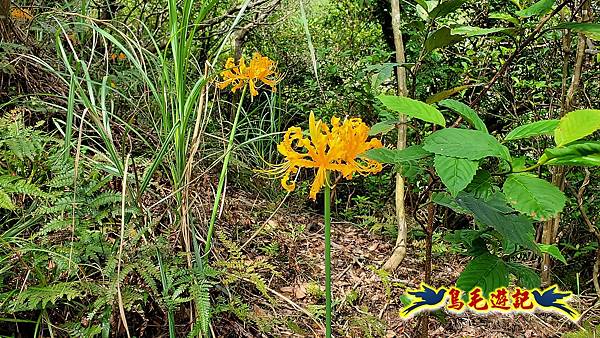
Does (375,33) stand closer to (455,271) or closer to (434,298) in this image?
(455,271)

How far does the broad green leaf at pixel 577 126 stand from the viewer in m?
0.83

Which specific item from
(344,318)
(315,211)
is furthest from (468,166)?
(315,211)

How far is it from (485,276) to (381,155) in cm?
34

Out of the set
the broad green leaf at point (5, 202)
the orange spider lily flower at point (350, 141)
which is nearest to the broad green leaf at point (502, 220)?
the orange spider lily flower at point (350, 141)

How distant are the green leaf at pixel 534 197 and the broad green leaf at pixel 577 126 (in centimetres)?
8

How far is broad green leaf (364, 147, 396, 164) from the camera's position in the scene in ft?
3.28

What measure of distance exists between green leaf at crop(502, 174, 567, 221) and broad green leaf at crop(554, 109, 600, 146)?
8 cm

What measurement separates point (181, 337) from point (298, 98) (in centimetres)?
248

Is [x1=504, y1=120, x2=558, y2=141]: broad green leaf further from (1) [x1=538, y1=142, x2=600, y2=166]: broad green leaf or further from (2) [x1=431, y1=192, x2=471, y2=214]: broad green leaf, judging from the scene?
(2) [x1=431, y1=192, x2=471, y2=214]: broad green leaf

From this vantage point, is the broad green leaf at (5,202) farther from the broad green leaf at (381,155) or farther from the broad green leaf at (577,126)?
the broad green leaf at (577,126)

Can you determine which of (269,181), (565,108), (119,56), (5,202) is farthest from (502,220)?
(119,56)

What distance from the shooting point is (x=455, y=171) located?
32.6 inches

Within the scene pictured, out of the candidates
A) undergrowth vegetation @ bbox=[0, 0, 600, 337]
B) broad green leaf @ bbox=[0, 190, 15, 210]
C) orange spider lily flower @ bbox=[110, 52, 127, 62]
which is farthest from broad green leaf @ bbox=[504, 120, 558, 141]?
orange spider lily flower @ bbox=[110, 52, 127, 62]

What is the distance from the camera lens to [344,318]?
1837mm
